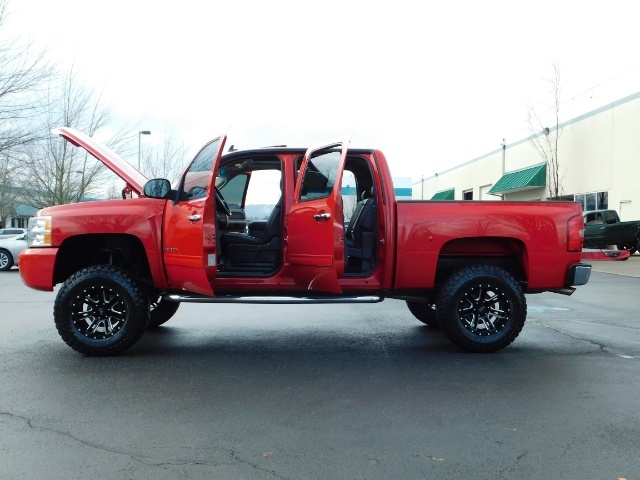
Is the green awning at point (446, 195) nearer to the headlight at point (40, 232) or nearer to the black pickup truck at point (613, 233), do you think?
the black pickup truck at point (613, 233)

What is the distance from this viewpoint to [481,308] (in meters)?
6.40

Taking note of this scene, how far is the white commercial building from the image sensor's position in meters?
25.5

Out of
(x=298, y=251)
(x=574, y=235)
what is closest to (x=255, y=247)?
(x=298, y=251)

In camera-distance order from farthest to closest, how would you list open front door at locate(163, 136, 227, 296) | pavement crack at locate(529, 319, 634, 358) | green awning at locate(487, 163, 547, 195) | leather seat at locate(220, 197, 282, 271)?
1. green awning at locate(487, 163, 547, 195)
2. leather seat at locate(220, 197, 282, 271)
3. pavement crack at locate(529, 319, 634, 358)
4. open front door at locate(163, 136, 227, 296)

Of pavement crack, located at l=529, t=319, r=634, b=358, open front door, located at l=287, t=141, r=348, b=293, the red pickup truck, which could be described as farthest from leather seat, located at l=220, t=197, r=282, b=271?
pavement crack, located at l=529, t=319, r=634, b=358

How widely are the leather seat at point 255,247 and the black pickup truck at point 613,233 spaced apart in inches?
798

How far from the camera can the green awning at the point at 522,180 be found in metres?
32.5

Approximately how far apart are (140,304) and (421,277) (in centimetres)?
273

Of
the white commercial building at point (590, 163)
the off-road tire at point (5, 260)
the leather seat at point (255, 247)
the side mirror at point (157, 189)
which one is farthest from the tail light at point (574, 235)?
the white commercial building at point (590, 163)

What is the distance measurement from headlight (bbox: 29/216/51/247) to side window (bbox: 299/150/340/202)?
8.08ft

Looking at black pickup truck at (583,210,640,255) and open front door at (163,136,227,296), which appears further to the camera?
black pickup truck at (583,210,640,255)

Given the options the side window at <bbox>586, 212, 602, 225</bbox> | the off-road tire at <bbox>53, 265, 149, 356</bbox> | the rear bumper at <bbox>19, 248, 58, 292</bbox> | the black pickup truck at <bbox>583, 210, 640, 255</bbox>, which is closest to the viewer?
the off-road tire at <bbox>53, 265, 149, 356</bbox>

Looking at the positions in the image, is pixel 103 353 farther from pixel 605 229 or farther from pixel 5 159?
pixel 605 229

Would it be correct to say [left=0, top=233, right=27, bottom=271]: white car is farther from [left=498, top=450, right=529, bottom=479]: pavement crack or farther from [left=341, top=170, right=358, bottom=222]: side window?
[left=498, top=450, right=529, bottom=479]: pavement crack
